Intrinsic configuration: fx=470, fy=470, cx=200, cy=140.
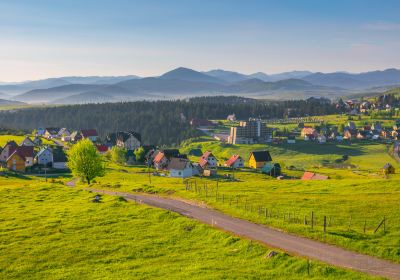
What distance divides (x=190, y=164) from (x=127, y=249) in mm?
81804

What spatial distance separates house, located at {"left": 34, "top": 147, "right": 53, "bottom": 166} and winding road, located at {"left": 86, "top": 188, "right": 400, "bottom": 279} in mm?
84458

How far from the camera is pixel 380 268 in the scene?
111 ft

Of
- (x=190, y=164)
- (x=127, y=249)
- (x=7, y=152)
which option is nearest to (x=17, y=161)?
(x=7, y=152)

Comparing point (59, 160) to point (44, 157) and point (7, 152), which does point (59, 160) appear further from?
point (7, 152)

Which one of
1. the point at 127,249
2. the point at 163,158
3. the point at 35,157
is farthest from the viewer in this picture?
the point at 163,158

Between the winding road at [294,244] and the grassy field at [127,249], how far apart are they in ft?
6.04

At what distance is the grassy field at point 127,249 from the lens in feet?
112

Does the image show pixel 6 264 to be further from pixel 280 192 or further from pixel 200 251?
pixel 280 192

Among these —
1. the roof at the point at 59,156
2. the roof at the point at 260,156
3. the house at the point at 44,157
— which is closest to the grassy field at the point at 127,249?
the roof at the point at 59,156

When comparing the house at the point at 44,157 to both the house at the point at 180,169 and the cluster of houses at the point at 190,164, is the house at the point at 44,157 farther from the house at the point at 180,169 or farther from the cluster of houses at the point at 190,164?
the house at the point at 180,169

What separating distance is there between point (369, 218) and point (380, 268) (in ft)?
48.5

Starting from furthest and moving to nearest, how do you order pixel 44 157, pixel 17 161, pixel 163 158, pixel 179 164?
pixel 163 158 < pixel 44 157 < pixel 17 161 < pixel 179 164

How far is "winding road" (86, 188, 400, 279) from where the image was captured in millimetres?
34250

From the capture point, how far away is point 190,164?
12238cm
